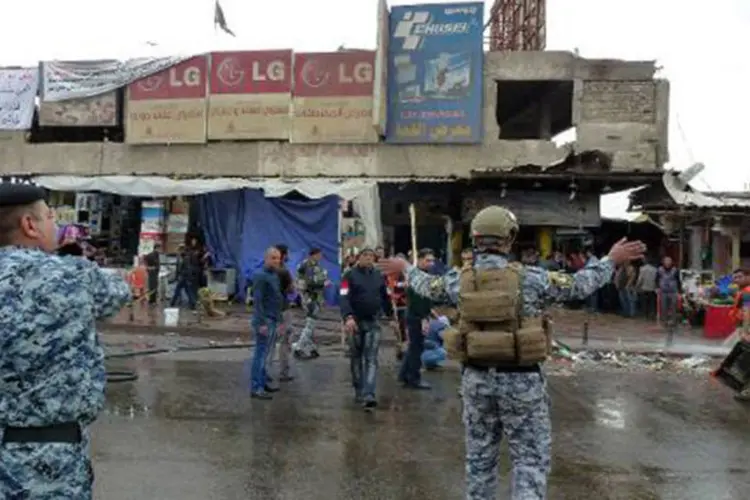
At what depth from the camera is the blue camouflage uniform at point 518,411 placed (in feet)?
13.8

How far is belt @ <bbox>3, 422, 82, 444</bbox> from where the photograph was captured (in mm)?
2658

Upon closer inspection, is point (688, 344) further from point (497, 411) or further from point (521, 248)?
point (497, 411)

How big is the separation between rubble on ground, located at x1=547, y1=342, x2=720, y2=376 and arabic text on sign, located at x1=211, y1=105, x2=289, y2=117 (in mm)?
10757

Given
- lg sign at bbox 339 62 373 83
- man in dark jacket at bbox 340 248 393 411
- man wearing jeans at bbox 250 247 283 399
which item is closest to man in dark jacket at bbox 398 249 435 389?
man in dark jacket at bbox 340 248 393 411

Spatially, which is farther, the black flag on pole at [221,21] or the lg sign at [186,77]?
the black flag on pole at [221,21]

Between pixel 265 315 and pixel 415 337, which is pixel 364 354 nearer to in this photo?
pixel 415 337

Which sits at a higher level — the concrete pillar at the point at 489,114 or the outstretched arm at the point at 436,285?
the concrete pillar at the point at 489,114

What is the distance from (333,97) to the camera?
21.4 meters

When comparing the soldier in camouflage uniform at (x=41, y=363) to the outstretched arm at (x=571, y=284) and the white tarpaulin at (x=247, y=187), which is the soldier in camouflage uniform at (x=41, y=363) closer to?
the outstretched arm at (x=571, y=284)

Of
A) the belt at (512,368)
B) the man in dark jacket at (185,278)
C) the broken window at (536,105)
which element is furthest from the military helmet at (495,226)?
the broken window at (536,105)

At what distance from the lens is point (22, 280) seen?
8.84 feet

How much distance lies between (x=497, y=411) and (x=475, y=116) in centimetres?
1747

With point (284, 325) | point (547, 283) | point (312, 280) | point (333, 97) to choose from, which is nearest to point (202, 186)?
point (333, 97)

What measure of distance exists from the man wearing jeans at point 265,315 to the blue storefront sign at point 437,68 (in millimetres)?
12275
